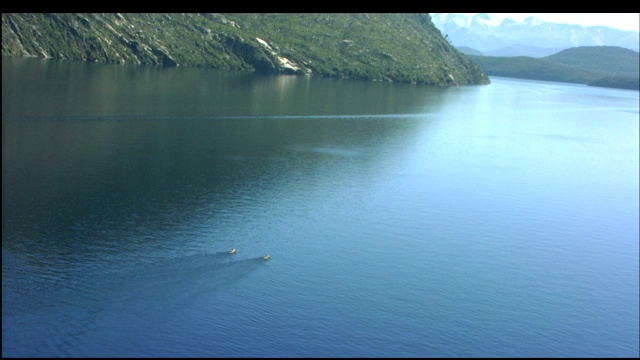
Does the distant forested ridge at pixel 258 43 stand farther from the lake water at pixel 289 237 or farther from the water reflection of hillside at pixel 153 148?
the lake water at pixel 289 237

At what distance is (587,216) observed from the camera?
3456 cm

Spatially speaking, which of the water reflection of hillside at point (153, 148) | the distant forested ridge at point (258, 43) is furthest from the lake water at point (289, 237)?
the distant forested ridge at point (258, 43)

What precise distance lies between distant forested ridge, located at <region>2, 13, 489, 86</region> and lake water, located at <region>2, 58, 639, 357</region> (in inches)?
1007

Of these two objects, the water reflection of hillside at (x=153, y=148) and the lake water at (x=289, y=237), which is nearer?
the lake water at (x=289, y=237)

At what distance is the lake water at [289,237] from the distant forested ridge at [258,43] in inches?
1007

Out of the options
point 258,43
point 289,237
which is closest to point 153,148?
point 289,237

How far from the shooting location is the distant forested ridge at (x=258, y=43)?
253 ft

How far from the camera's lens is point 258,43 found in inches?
4085

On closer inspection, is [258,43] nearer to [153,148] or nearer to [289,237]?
[153,148]

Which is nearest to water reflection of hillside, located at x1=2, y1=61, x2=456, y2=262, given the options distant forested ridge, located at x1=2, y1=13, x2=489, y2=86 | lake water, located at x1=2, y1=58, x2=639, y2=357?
lake water, located at x1=2, y1=58, x2=639, y2=357

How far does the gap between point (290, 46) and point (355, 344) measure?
94.4 m

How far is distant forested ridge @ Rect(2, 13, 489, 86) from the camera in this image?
253 feet

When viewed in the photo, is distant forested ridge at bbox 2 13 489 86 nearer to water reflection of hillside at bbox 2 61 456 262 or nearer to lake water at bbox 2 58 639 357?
water reflection of hillside at bbox 2 61 456 262

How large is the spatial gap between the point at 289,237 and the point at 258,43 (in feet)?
268
